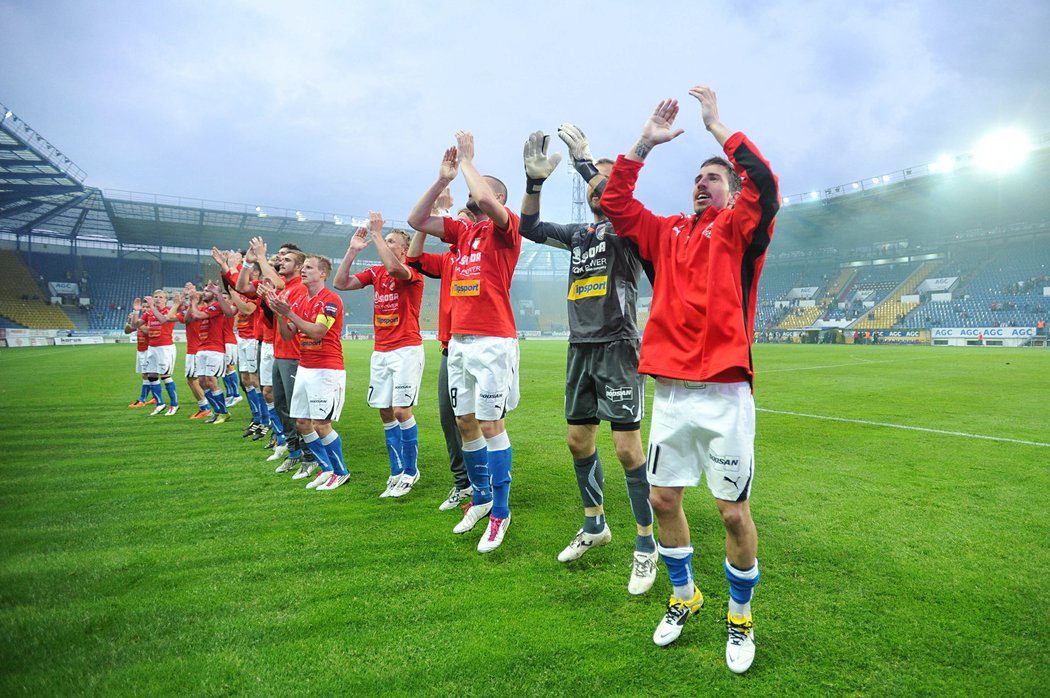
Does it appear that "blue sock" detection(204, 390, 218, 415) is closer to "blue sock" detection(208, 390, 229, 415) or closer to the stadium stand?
"blue sock" detection(208, 390, 229, 415)

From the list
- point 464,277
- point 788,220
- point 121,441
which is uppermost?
point 788,220

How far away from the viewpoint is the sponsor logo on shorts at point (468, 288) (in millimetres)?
3980

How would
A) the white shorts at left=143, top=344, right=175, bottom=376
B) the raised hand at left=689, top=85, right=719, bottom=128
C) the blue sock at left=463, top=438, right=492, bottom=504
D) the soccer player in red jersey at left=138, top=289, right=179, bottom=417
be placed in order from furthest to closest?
the white shorts at left=143, top=344, right=175, bottom=376 < the soccer player in red jersey at left=138, top=289, right=179, bottom=417 < the blue sock at left=463, top=438, right=492, bottom=504 < the raised hand at left=689, top=85, right=719, bottom=128

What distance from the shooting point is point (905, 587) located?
3.06m

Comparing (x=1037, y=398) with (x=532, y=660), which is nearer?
(x=532, y=660)

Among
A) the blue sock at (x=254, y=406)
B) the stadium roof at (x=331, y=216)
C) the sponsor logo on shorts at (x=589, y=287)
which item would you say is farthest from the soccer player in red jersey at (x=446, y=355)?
the stadium roof at (x=331, y=216)

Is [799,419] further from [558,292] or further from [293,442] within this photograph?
[558,292]

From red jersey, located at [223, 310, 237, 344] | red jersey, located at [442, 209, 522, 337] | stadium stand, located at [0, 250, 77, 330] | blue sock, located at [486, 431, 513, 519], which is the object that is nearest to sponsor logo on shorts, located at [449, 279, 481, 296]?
red jersey, located at [442, 209, 522, 337]

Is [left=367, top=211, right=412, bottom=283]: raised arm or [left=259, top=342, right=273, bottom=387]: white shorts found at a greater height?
[left=367, top=211, right=412, bottom=283]: raised arm

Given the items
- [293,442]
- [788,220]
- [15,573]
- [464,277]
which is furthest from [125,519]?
[788,220]

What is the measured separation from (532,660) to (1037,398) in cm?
1246

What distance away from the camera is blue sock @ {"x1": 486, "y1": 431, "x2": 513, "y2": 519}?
12.6 feet

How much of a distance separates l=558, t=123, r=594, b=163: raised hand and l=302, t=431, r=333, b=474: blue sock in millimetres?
3794

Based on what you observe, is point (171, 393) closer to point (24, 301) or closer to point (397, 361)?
point (397, 361)
